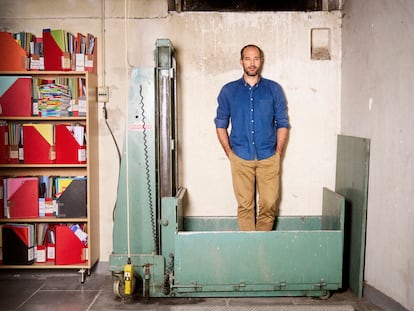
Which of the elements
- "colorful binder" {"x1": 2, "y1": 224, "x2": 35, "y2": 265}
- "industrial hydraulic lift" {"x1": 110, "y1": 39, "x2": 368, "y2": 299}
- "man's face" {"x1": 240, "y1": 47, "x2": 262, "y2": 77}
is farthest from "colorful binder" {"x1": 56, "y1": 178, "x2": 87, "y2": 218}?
"man's face" {"x1": 240, "y1": 47, "x2": 262, "y2": 77}

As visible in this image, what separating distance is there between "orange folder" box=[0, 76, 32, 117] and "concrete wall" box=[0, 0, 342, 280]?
0.49m

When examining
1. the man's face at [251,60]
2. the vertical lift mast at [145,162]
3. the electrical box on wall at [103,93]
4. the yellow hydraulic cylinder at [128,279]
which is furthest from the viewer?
the electrical box on wall at [103,93]

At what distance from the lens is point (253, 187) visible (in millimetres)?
3574

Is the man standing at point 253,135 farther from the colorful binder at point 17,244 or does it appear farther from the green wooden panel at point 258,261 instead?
the colorful binder at point 17,244

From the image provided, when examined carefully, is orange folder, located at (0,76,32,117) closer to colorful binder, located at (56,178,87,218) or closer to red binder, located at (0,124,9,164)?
red binder, located at (0,124,9,164)

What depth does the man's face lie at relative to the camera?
11.4 ft

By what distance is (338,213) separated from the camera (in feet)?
10.3

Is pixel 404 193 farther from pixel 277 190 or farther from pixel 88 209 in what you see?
pixel 88 209

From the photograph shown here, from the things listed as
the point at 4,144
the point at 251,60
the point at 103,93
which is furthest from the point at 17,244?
the point at 251,60

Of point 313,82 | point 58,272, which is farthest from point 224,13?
point 58,272

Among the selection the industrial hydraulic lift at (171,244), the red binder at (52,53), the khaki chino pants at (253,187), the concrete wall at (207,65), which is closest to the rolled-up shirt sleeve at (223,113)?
the concrete wall at (207,65)

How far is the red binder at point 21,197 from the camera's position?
3557 millimetres

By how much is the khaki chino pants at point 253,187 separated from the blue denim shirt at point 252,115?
0.06 meters

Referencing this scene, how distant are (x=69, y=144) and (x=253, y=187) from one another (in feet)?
5.08
